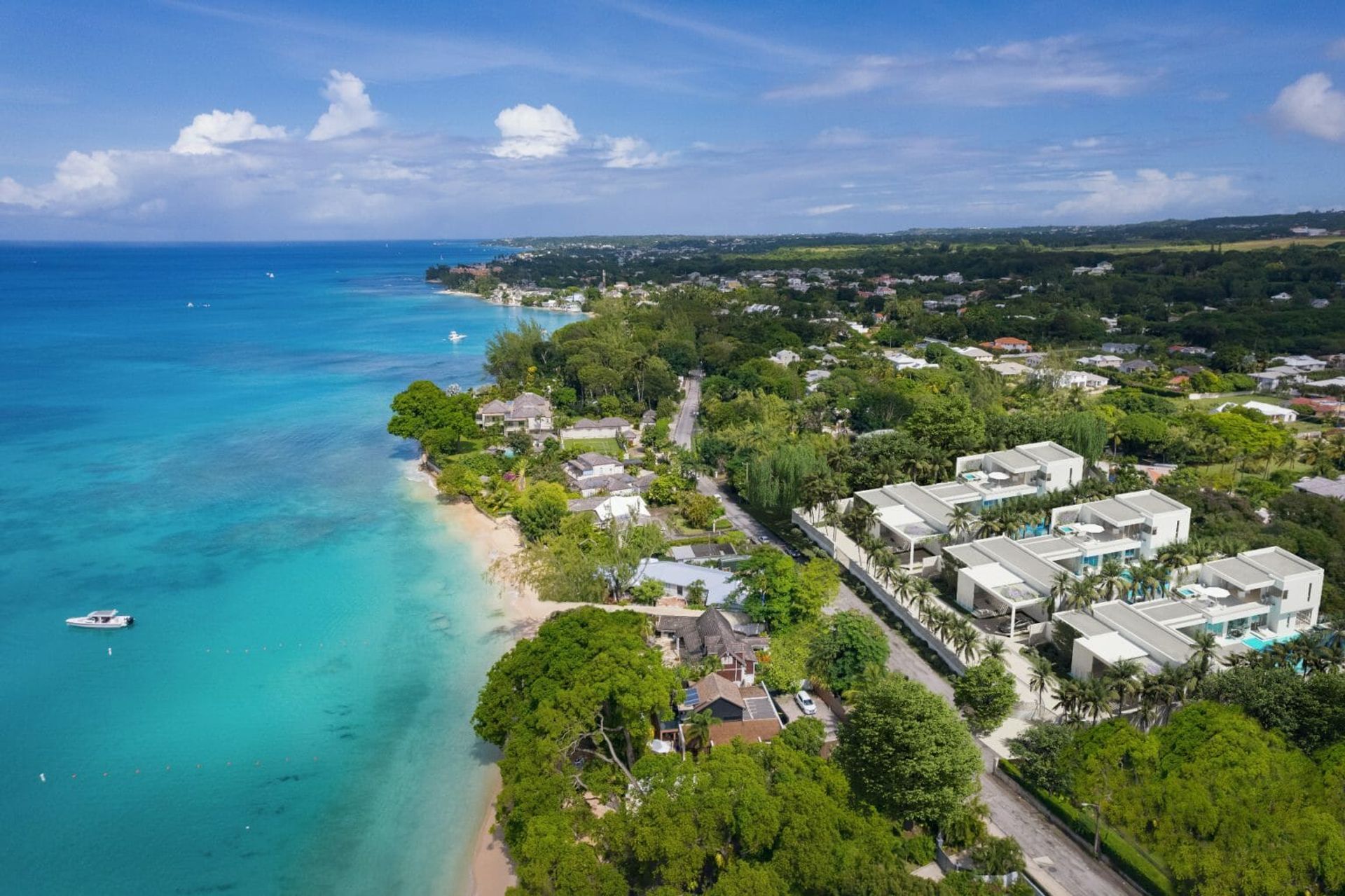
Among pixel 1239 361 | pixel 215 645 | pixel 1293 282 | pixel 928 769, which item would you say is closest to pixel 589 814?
pixel 928 769

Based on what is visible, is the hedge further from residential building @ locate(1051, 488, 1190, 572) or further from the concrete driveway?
residential building @ locate(1051, 488, 1190, 572)

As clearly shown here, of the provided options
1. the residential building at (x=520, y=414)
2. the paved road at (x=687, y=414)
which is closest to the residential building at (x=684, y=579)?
the paved road at (x=687, y=414)

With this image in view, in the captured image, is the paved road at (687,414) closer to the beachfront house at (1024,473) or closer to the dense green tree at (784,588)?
the beachfront house at (1024,473)

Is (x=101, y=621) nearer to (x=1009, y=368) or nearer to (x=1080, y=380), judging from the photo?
(x=1009, y=368)

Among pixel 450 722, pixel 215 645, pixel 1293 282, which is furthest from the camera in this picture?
pixel 1293 282

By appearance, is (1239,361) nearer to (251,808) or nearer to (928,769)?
(928,769)

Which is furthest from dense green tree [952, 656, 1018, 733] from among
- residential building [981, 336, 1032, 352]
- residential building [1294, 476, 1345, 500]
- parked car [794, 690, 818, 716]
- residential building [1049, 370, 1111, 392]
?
residential building [981, 336, 1032, 352]

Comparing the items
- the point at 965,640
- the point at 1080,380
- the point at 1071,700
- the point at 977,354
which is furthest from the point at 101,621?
the point at 977,354
